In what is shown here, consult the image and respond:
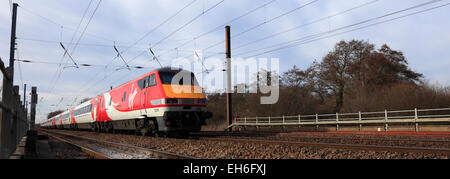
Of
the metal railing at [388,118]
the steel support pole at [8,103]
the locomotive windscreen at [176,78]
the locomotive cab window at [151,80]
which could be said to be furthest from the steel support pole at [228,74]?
the steel support pole at [8,103]

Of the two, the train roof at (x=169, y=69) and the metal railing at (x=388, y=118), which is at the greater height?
the train roof at (x=169, y=69)

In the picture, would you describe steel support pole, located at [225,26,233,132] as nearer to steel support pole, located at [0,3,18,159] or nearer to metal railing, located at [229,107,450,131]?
metal railing, located at [229,107,450,131]

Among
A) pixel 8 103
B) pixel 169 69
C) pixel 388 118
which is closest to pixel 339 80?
pixel 388 118

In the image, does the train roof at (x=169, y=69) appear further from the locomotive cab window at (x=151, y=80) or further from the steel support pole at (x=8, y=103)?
the steel support pole at (x=8, y=103)

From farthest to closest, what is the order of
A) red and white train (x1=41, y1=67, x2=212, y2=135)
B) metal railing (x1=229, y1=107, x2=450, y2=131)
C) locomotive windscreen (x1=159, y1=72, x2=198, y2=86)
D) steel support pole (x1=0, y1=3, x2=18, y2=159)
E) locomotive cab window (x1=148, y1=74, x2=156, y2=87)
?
metal railing (x1=229, y1=107, x2=450, y2=131)
locomotive cab window (x1=148, y1=74, x2=156, y2=87)
locomotive windscreen (x1=159, y1=72, x2=198, y2=86)
red and white train (x1=41, y1=67, x2=212, y2=135)
steel support pole (x1=0, y1=3, x2=18, y2=159)

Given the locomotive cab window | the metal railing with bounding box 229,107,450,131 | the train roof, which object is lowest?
the metal railing with bounding box 229,107,450,131

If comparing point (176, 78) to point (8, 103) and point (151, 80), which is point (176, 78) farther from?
point (8, 103)

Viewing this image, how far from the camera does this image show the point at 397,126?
19.9 m

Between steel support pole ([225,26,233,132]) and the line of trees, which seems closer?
steel support pole ([225,26,233,132])

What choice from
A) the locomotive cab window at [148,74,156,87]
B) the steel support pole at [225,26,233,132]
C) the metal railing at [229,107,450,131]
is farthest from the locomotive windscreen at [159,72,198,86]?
the metal railing at [229,107,450,131]

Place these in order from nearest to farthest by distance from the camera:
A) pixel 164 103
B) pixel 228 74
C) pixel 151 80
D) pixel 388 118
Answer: pixel 164 103 < pixel 151 80 < pixel 388 118 < pixel 228 74
